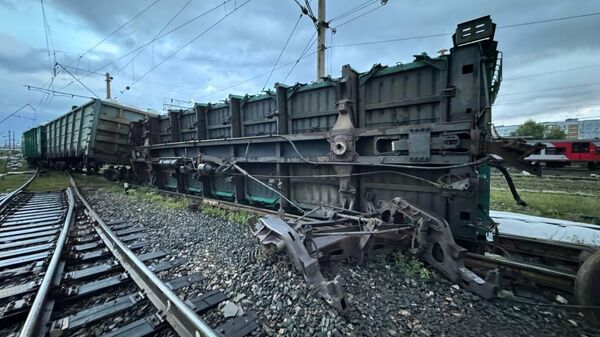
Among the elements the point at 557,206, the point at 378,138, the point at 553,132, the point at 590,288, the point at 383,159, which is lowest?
the point at 557,206

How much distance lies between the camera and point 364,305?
8.56ft

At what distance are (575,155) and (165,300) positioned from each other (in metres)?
29.2

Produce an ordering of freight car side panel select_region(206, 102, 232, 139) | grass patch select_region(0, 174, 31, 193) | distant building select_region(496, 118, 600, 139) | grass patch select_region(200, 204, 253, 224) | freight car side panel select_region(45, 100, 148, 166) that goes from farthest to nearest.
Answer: distant building select_region(496, 118, 600, 139)
freight car side panel select_region(45, 100, 148, 166)
grass patch select_region(0, 174, 31, 193)
freight car side panel select_region(206, 102, 232, 139)
grass patch select_region(200, 204, 253, 224)

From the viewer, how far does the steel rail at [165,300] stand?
2119mm

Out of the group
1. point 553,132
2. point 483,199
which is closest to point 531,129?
point 553,132

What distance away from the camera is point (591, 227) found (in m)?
4.82

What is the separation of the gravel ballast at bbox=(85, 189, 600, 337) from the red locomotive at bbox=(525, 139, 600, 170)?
23.0m

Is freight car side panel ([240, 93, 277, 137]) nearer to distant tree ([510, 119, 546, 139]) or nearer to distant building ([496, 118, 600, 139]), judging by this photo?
distant tree ([510, 119, 546, 139])

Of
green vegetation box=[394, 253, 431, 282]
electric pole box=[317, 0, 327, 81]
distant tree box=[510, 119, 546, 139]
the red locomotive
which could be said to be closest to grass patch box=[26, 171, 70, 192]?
electric pole box=[317, 0, 327, 81]

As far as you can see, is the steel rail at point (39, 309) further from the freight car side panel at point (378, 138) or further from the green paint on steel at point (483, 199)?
the green paint on steel at point (483, 199)

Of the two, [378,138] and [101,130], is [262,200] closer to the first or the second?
[378,138]

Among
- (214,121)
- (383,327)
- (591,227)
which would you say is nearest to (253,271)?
(383,327)

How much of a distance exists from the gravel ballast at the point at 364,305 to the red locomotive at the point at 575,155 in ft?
75.3

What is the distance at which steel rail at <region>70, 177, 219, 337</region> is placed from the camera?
2119 millimetres
